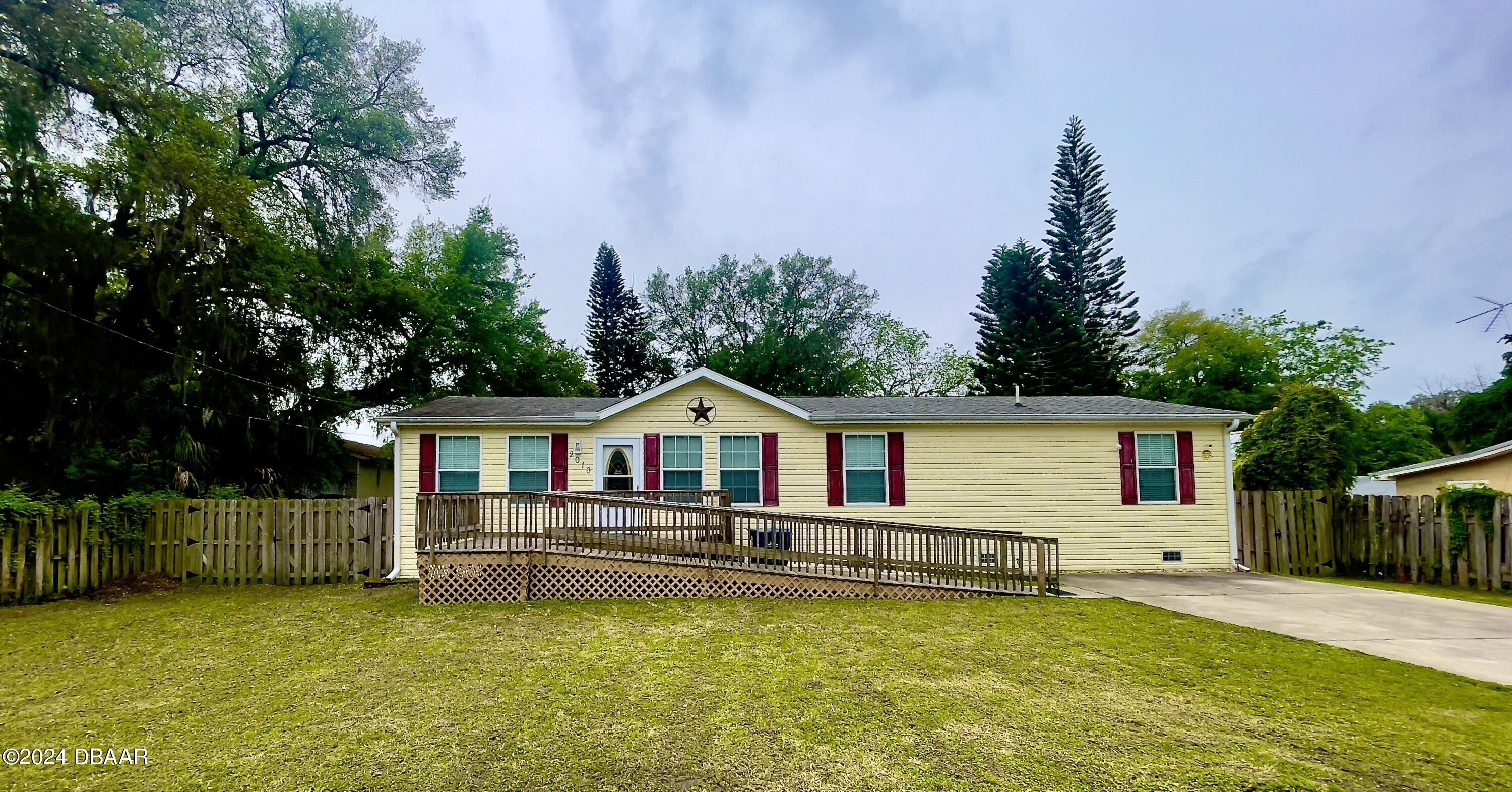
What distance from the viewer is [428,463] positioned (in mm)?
11336

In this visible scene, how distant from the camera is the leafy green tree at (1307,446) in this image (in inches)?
517

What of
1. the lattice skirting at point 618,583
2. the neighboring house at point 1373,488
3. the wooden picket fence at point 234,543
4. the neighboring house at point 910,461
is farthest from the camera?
the neighboring house at point 1373,488

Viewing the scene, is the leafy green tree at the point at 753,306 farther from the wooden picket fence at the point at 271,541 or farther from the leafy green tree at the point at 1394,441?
the wooden picket fence at the point at 271,541

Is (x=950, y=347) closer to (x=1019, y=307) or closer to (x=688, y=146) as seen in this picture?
(x=1019, y=307)

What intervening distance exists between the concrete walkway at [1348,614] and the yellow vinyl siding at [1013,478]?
881 millimetres

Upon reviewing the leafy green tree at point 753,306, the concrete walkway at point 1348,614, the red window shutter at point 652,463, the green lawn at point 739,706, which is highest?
the leafy green tree at point 753,306

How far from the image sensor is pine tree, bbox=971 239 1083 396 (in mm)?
29469

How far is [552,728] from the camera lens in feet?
13.7

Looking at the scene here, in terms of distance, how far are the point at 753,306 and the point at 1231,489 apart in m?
29.3

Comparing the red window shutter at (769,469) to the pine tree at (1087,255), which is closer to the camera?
the red window shutter at (769,469)

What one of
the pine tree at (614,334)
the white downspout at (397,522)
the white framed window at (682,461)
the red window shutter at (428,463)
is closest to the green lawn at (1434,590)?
the white framed window at (682,461)

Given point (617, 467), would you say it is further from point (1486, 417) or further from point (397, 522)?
point (1486, 417)

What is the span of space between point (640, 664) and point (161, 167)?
13163mm

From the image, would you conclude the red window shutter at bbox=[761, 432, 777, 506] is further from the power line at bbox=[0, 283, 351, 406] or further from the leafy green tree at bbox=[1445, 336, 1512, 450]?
the leafy green tree at bbox=[1445, 336, 1512, 450]
